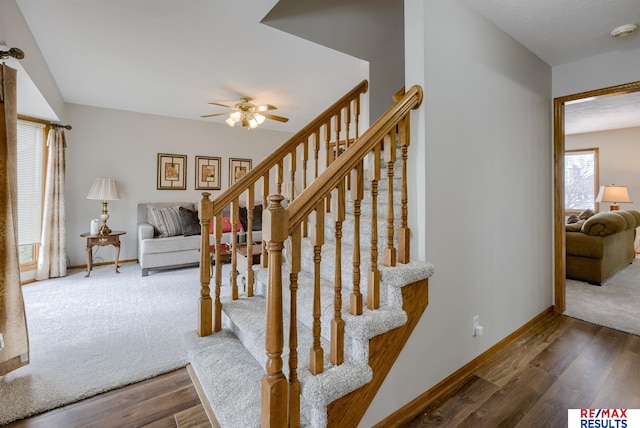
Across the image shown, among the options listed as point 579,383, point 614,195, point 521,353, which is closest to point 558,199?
point 521,353

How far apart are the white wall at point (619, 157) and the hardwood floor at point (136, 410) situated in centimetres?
814

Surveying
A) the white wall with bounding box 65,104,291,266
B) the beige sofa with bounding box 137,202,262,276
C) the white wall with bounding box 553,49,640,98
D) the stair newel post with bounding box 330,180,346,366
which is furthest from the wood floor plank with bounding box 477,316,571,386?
the white wall with bounding box 65,104,291,266

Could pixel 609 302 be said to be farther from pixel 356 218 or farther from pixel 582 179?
pixel 582 179

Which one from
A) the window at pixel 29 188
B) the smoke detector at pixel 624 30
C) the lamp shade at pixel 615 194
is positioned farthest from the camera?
the lamp shade at pixel 615 194

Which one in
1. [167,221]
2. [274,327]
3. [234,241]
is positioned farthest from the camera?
[167,221]

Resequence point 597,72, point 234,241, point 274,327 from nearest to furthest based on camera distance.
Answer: point 274,327 < point 234,241 < point 597,72

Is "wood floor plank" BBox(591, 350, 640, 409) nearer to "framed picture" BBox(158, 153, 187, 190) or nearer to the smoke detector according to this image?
Answer: the smoke detector

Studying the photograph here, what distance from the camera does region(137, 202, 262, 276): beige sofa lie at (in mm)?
4305

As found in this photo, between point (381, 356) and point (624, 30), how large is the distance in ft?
9.21

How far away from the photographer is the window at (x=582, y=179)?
6.34 meters

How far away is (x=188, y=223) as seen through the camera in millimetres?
4867

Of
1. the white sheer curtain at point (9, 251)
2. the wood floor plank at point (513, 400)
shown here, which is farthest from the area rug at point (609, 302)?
the white sheer curtain at point (9, 251)

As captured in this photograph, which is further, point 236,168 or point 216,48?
point 236,168

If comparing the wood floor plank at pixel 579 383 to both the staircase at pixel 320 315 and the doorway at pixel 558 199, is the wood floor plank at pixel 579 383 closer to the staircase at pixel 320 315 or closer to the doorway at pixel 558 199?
the doorway at pixel 558 199
